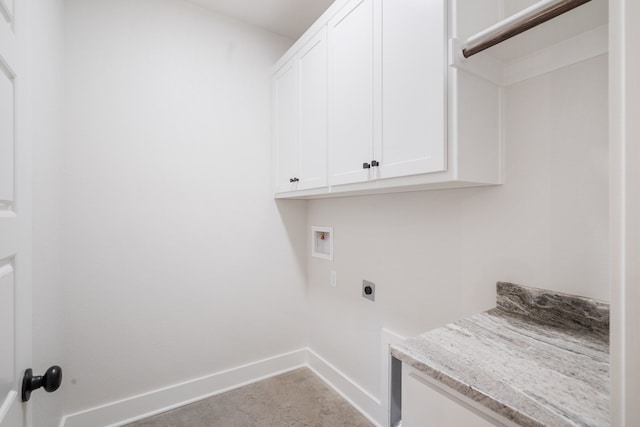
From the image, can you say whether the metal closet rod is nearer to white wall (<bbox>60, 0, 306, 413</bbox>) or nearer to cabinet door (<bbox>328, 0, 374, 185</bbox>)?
cabinet door (<bbox>328, 0, 374, 185</bbox>)

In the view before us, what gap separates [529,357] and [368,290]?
1074 mm

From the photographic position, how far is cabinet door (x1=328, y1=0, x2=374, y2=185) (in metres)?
1.36

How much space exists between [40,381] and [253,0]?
Answer: 2256mm

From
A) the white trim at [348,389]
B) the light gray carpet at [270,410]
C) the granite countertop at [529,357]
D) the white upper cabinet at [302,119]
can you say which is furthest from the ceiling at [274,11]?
the light gray carpet at [270,410]

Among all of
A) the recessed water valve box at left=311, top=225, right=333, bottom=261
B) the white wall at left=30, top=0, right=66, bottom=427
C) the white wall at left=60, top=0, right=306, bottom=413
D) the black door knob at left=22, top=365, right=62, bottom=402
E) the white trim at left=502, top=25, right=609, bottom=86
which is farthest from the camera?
the recessed water valve box at left=311, top=225, right=333, bottom=261

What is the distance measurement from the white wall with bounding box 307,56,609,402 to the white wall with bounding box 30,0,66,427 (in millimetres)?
1620

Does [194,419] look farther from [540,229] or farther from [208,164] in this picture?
[540,229]

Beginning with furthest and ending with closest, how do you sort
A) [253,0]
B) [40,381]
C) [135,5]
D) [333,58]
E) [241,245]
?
[241,245]
[253,0]
[135,5]
[333,58]
[40,381]

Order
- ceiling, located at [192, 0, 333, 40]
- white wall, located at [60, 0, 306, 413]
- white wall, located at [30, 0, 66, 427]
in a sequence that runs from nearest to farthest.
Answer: white wall, located at [30, 0, 66, 427] < white wall, located at [60, 0, 306, 413] < ceiling, located at [192, 0, 333, 40]

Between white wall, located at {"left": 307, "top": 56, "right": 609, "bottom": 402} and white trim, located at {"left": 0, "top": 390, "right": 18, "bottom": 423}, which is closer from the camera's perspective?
white trim, located at {"left": 0, "top": 390, "right": 18, "bottom": 423}

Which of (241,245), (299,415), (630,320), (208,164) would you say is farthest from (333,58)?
(299,415)

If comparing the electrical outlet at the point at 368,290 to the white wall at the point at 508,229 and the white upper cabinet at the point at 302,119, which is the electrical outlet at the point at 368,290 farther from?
the white upper cabinet at the point at 302,119

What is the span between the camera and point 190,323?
2.00 metres

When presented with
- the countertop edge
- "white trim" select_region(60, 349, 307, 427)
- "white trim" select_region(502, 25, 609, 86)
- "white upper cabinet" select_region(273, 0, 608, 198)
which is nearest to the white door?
the countertop edge
